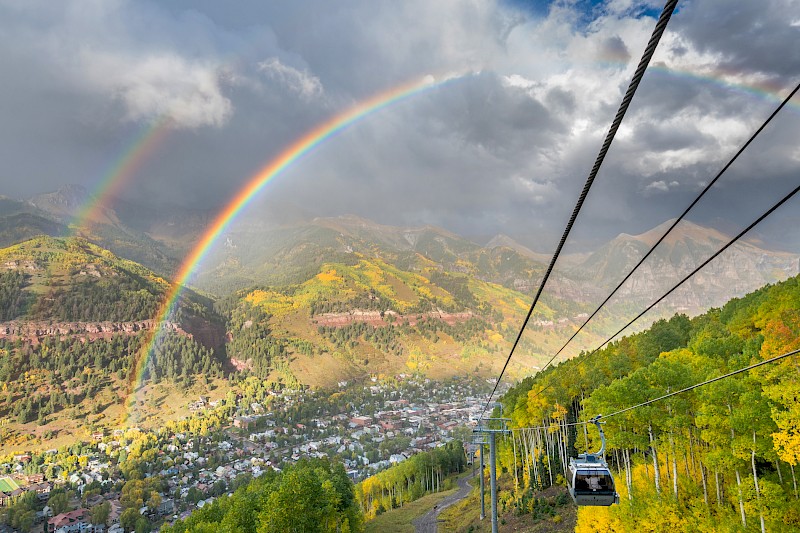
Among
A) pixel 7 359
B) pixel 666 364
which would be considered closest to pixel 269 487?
pixel 666 364

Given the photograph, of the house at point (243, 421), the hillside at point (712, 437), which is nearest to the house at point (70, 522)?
the house at point (243, 421)

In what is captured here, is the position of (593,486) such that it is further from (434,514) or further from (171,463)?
(171,463)

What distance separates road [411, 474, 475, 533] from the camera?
186 feet

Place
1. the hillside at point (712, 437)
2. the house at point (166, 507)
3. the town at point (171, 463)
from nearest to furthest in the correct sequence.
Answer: the hillside at point (712, 437) < the town at point (171, 463) < the house at point (166, 507)

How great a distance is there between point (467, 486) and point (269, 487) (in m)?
51.8

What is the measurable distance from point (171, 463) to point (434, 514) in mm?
124285

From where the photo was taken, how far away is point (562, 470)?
4978 centimetres

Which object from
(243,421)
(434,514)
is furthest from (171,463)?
(434,514)

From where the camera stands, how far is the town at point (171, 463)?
10919 centimetres

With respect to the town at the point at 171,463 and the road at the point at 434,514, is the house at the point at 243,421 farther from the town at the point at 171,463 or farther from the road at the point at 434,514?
the road at the point at 434,514

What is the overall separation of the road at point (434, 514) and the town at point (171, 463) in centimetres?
5685

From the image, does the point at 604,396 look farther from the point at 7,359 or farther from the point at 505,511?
the point at 7,359

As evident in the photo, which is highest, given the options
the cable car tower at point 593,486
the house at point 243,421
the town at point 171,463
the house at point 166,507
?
the cable car tower at point 593,486

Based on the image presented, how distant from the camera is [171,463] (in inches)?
5837
